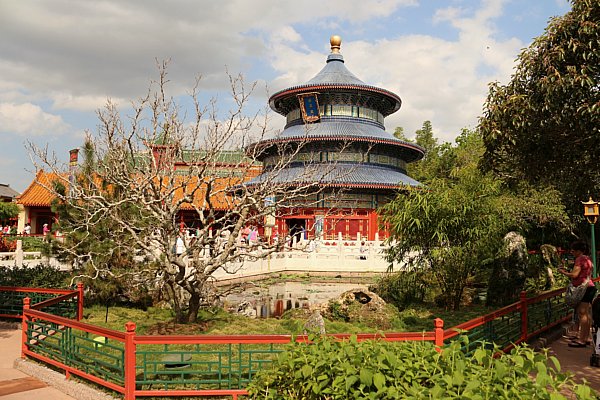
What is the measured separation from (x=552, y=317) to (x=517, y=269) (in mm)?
4302

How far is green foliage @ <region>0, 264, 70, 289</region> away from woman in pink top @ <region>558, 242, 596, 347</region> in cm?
1106

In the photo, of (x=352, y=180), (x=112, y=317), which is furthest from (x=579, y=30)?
(x=352, y=180)

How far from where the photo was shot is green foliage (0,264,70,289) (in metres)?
12.4

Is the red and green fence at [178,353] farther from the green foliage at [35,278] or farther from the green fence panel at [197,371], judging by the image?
the green foliage at [35,278]

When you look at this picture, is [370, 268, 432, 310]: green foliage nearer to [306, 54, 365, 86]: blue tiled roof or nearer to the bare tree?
the bare tree

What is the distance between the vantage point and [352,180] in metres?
29.0

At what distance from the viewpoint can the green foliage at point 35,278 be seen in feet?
40.5

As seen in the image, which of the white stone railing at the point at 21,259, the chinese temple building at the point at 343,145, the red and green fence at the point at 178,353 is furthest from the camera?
the chinese temple building at the point at 343,145

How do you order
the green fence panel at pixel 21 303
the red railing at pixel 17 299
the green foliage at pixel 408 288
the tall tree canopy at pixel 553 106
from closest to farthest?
the tall tree canopy at pixel 553 106 → the red railing at pixel 17 299 → the green fence panel at pixel 21 303 → the green foliage at pixel 408 288

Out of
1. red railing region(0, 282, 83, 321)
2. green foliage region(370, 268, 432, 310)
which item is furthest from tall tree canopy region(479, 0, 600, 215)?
red railing region(0, 282, 83, 321)

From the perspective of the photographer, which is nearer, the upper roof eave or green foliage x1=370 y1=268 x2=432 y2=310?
green foliage x1=370 y1=268 x2=432 y2=310

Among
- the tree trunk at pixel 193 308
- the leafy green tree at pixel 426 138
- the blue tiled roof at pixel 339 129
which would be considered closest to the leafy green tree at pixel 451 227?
the tree trunk at pixel 193 308

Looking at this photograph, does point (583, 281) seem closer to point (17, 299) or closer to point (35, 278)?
point (17, 299)

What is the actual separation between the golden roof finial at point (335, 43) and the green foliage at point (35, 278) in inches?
1179
